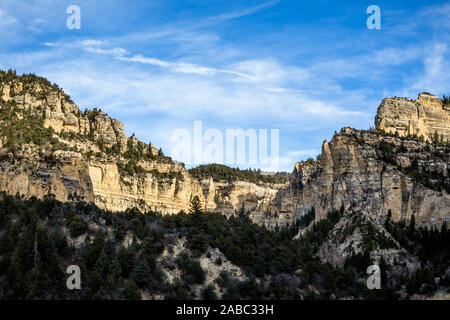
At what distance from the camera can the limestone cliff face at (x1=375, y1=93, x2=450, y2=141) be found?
574 ft

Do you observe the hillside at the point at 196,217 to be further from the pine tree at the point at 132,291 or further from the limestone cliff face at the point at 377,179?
the limestone cliff face at the point at 377,179

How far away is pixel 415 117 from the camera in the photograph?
589ft

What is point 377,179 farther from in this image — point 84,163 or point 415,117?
point 84,163

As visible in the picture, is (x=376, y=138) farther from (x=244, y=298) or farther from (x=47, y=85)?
(x=244, y=298)

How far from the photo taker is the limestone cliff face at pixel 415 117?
574ft

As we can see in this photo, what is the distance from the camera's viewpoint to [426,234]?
126 m

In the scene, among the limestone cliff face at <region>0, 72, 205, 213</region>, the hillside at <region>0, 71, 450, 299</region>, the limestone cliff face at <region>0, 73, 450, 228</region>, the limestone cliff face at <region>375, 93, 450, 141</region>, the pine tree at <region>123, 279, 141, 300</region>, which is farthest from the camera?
the limestone cliff face at <region>375, 93, 450, 141</region>

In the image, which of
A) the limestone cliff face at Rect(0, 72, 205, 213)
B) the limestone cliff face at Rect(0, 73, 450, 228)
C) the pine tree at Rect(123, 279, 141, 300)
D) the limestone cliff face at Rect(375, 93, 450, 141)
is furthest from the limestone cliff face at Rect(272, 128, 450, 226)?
the pine tree at Rect(123, 279, 141, 300)

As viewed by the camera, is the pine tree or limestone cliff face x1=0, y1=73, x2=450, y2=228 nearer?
the pine tree

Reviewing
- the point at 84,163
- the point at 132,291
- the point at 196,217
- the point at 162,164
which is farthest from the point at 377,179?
the point at 132,291

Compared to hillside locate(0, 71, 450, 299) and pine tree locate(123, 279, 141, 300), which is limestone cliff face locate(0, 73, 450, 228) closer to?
hillside locate(0, 71, 450, 299)
